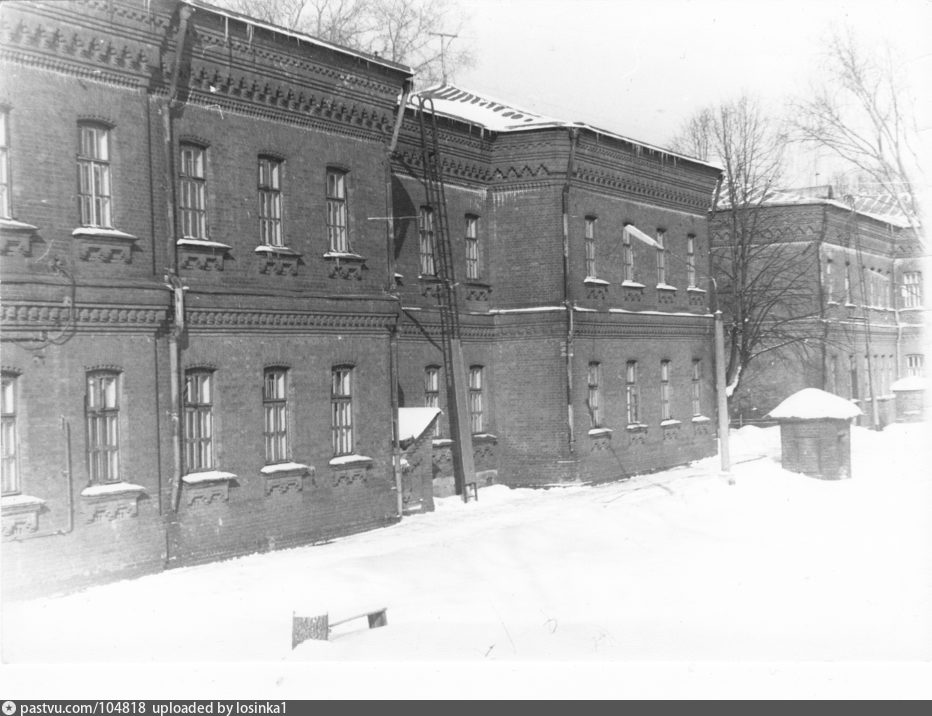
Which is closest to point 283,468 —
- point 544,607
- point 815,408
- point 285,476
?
point 285,476

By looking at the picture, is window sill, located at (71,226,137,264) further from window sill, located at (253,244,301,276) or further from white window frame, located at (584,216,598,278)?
white window frame, located at (584,216,598,278)

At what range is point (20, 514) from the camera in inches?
505

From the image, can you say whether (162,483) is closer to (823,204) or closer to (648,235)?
(648,235)

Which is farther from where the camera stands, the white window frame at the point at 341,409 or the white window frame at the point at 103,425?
the white window frame at the point at 341,409

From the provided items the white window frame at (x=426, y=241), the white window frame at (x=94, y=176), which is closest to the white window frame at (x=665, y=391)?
the white window frame at (x=426, y=241)

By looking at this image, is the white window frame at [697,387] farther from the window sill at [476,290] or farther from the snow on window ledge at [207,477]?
the snow on window ledge at [207,477]

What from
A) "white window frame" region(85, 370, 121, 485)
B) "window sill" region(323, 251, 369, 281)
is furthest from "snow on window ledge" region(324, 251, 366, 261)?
"white window frame" region(85, 370, 121, 485)

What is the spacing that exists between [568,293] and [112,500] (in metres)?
12.7

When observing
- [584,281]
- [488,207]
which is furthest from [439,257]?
[584,281]

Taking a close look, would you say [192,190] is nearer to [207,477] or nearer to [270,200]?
[270,200]

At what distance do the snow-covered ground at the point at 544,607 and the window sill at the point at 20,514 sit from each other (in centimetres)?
91

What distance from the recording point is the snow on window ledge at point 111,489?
44.8 ft

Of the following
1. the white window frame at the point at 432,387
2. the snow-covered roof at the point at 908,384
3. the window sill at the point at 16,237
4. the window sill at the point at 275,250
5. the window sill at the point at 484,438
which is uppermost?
the window sill at the point at 275,250

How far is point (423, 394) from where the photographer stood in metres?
21.7
